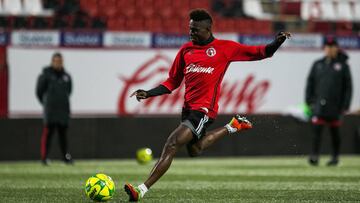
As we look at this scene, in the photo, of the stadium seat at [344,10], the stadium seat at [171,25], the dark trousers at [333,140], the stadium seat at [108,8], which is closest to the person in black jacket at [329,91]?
the dark trousers at [333,140]

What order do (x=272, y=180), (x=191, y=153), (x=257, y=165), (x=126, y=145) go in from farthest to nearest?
(x=126, y=145) < (x=257, y=165) < (x=272, y=180) < (x=191, y=153)

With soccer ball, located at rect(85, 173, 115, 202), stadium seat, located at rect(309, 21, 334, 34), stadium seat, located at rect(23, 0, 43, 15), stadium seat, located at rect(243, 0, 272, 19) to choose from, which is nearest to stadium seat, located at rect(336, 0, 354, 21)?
stadium seat, located at rect(309, 21, 334, 34)

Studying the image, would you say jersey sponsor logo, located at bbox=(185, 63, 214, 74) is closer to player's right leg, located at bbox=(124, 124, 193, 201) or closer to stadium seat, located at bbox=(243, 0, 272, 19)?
player's right leg, located at bbox=(124, 124, 193, 201)

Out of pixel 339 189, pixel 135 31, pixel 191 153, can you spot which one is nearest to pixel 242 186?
pixel 339 189

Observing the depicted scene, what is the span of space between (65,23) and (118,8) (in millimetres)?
1675

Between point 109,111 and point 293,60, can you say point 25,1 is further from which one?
point 293,60

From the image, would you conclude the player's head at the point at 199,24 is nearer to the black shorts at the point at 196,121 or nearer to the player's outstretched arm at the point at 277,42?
the player's outstretched arm at the point at 277,42

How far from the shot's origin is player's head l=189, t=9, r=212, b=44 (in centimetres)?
936

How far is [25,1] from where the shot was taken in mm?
20766

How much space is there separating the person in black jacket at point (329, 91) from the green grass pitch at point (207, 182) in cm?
76

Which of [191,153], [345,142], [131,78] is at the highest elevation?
[191,153]

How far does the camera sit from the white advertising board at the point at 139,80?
19.3m

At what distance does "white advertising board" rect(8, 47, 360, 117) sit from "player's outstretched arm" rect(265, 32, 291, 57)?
1072 centimetres

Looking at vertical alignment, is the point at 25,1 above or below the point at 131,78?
above
